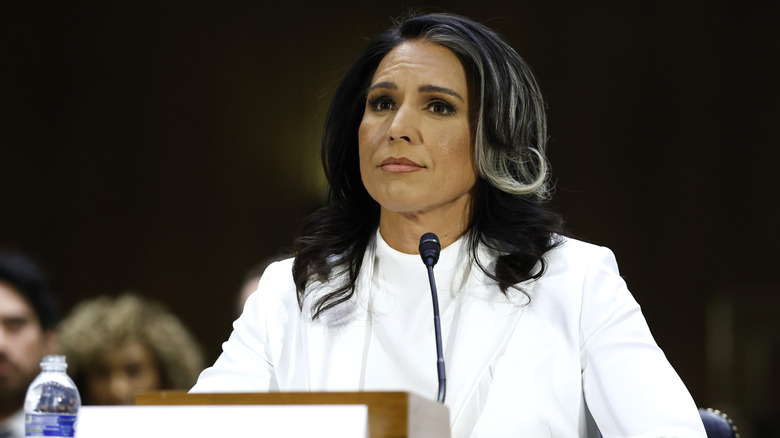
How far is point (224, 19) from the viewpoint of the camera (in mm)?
5832

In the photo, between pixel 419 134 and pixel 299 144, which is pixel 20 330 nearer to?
pixel 419 134

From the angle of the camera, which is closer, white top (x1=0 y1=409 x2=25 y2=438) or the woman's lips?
the woman's lips

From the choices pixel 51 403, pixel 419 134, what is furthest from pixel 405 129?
pixel 51 403

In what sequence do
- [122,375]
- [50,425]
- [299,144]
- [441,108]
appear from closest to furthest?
1. [50,425]
2. [441,108]
3. [122,375]
4. [299,144]

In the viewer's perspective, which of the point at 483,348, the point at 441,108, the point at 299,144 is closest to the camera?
the point at 483,348

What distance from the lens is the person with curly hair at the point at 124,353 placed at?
12.4 feet

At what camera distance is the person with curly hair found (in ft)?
12.4

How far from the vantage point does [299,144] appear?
5.89 m

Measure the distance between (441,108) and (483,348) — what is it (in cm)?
54

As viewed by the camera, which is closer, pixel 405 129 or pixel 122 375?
pixel 405 129

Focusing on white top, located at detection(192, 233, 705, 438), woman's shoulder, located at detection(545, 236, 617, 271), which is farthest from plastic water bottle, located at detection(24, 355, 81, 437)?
woman's shoulder, located at detection(545, 236, 617, 271)

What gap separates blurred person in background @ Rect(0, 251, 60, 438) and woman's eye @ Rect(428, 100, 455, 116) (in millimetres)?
1765

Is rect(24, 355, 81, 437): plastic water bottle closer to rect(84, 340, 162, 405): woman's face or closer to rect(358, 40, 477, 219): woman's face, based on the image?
rect(358, 40, 477, 219): woman's face

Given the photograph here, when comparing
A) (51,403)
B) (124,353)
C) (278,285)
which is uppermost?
(278,285)
